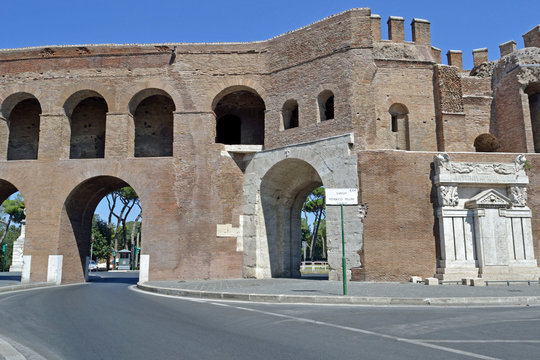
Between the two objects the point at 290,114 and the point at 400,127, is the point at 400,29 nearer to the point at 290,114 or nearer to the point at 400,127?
the point at 400,127

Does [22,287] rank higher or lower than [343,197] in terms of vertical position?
lower

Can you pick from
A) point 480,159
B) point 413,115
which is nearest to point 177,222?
point 413,115

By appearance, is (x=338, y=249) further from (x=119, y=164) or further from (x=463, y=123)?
(x=119, y=164)

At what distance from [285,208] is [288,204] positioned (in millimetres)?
296

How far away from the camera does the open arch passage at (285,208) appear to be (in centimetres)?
1856

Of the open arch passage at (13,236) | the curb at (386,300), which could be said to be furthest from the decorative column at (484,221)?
the open arch passage at (13,236)

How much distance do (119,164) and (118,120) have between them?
6.44 feet

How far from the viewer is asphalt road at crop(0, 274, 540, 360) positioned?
16.2 feet

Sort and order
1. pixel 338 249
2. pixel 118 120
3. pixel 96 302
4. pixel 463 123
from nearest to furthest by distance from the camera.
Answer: pixel 96 302 < pixel 338 249 < pixel 463 123 < pixel 118 120

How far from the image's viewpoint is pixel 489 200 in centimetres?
1509

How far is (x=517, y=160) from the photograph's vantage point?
51.5ft

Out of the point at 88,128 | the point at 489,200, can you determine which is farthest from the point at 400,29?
the point at 88,128

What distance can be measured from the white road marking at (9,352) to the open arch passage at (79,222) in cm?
1401

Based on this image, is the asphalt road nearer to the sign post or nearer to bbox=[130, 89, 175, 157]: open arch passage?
the sign post
